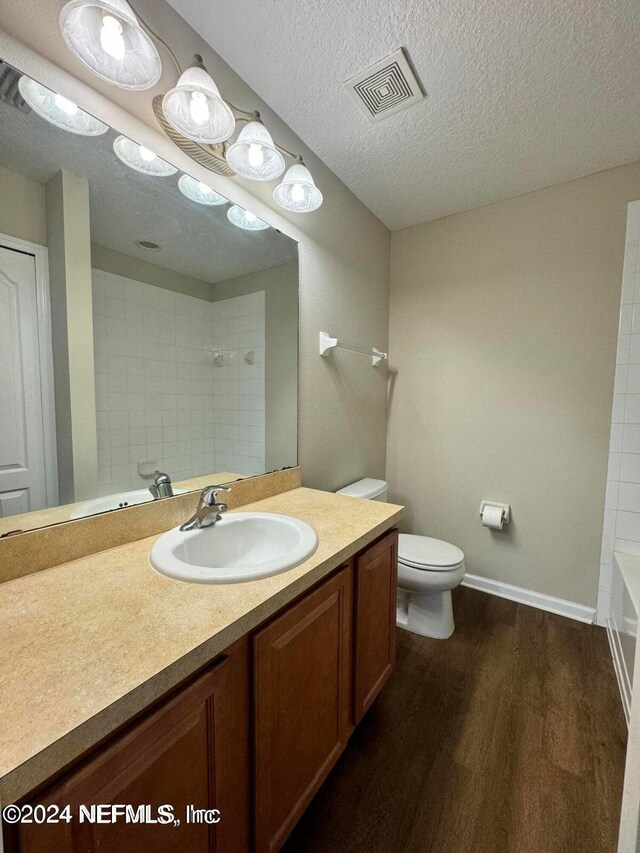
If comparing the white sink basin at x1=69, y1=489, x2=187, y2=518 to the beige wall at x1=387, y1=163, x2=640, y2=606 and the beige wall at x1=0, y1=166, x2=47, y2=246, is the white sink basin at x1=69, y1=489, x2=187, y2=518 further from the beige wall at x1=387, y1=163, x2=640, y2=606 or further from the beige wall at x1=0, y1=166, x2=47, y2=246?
the beige wall at x1=387, y1=163, x2=640, y2=606

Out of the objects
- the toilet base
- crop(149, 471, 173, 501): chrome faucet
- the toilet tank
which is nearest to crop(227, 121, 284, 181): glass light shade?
crop(149, 471, 173, 501): chrome faucet

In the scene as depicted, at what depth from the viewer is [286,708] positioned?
0.83 meters

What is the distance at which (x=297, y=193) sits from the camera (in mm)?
1409

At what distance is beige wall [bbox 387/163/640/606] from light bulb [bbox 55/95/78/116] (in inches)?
78.0

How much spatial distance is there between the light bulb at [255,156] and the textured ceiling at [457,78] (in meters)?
0.36

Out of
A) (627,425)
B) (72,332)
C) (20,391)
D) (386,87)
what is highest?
(386,87)

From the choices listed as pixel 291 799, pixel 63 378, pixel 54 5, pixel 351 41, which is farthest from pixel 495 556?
pixel 54 5

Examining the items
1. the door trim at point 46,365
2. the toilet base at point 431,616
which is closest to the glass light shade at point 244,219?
the door trim at point 46,365

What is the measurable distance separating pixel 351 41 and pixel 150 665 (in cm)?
186

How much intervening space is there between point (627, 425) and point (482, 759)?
165 cm

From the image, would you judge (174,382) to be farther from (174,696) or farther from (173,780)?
(173,780)

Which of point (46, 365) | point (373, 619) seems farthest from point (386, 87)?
point (373, 619)

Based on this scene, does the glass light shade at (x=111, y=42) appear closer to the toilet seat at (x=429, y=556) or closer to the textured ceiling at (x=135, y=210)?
the textured ceiling at (x=135, y=210)

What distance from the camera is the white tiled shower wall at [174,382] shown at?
101 centimetres
